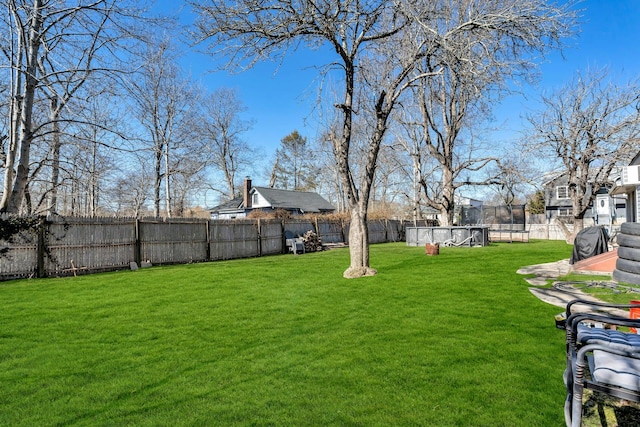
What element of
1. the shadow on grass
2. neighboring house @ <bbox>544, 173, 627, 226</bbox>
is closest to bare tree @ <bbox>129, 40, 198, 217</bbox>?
the shadow on grass

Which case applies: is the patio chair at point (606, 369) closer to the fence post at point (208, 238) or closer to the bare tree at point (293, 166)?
the fence post at point (208, 238)

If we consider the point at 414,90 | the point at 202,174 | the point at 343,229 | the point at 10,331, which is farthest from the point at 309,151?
the point at 10,331

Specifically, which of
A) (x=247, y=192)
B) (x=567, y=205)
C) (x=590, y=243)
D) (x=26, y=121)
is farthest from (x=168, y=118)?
(x=567, y=205)

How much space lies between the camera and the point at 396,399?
2.69 meters

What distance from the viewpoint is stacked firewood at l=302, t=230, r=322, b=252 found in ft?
59.6

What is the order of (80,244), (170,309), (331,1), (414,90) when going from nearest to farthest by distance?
(170,309) < (331,1) < (80,244) < (414,90)

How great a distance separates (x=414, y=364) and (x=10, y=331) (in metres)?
5.03

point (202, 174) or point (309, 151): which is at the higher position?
point (309, 151)

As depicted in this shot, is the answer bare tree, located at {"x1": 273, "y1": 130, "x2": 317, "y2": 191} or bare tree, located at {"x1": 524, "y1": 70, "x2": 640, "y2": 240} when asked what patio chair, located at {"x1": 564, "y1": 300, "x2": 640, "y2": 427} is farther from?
bare tree, located at {"x1": 273, "y1": 130, "x2": 317, "y2": 191}

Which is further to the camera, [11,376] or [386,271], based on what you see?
[386,271]

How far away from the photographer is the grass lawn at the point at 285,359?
2527 millimetres

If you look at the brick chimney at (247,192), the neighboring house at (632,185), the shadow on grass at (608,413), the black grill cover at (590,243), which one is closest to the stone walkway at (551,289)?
the black grill cover at (590,243)

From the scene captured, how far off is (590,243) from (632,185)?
539 cm

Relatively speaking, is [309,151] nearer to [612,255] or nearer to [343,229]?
[343,229]
